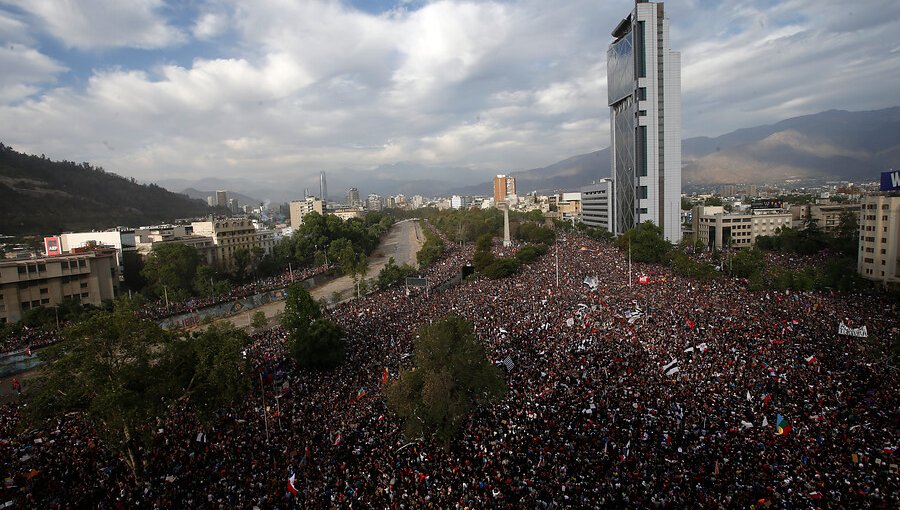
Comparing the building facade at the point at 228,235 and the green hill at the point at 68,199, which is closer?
the building facade at the point at 228,235

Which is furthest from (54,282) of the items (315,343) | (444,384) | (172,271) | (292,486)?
(444,384)

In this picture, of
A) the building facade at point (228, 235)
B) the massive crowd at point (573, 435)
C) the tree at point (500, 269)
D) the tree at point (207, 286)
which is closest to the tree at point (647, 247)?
the tree at point (500, 269)

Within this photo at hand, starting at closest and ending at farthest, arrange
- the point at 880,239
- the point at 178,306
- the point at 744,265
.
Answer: the point at 880,239 < the point at 744,265 < the point at 178,306

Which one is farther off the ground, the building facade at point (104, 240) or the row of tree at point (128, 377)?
the building facade at point (104, 240)

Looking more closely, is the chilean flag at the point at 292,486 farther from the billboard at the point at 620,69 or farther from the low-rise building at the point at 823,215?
the low-rise building at the point at 823,215

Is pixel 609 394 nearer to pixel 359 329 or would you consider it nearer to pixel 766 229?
pixel 359 329

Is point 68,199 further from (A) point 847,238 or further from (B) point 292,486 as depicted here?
(A) point 847,238
